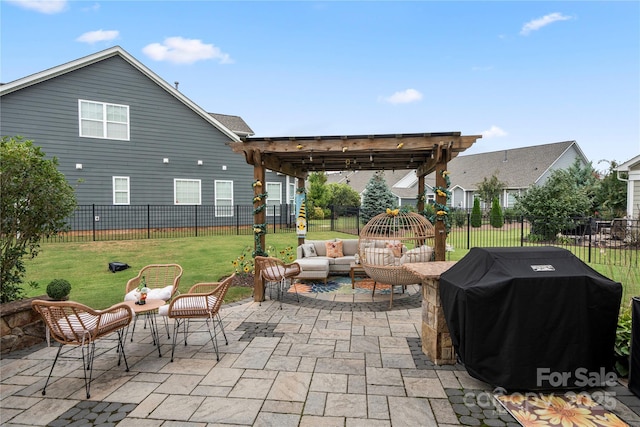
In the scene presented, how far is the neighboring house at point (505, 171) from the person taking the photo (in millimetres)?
28250

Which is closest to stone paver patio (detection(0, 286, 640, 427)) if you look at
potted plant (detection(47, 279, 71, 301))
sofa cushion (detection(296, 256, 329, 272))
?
potted plant (detection(47, 279, 71, 301))

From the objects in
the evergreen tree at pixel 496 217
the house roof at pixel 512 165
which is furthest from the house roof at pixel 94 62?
the house roof at pixel 512 165

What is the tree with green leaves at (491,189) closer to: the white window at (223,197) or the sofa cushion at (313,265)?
the white window at (223,197)

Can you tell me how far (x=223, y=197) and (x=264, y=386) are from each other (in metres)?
15.2

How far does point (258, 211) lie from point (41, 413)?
4625 mm

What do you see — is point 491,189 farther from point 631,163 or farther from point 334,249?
point 334,249

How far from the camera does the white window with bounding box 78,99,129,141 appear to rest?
14.6m

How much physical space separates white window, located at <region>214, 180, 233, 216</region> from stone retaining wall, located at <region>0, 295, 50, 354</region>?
42.3 feet

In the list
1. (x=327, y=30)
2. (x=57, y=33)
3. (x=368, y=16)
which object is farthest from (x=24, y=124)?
(x=368, y=16)

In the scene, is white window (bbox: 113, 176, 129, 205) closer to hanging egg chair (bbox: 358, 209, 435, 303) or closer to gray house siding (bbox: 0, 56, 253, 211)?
gray house siding (bbox: 0, 56, 253, 211)

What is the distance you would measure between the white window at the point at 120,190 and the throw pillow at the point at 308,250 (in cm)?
1074

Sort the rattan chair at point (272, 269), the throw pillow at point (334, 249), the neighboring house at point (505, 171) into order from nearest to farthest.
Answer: the rattan chair at point (272, 269) → the throw pillow at point (334, 249) → the neighboring house at point (505, 171)

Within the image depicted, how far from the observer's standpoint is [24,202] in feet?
15.5

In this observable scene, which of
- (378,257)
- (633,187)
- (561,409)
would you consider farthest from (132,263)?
(633,187)
